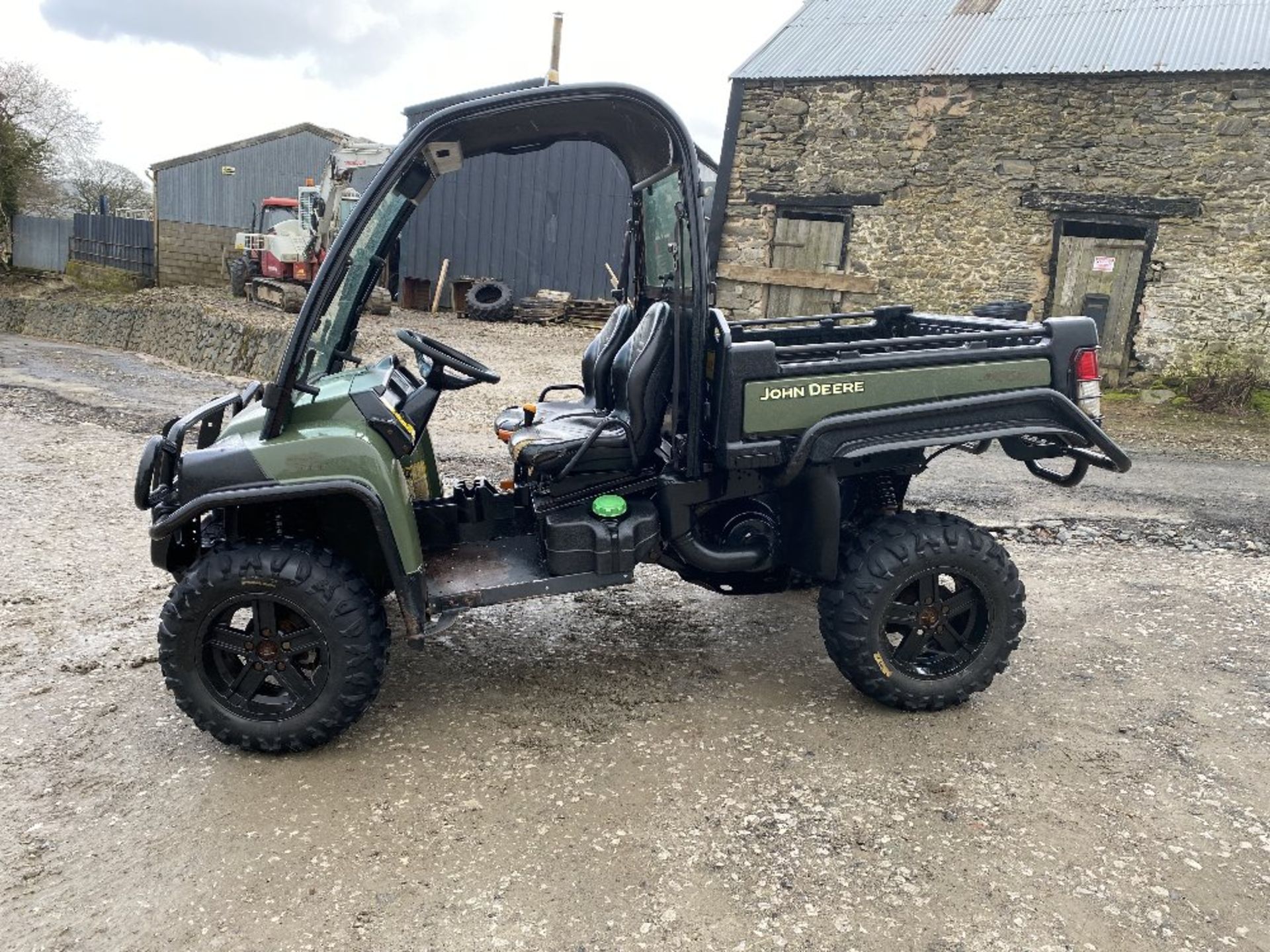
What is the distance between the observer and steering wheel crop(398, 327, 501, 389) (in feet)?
11.9

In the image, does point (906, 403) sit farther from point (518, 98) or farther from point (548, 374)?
point (548, 374)

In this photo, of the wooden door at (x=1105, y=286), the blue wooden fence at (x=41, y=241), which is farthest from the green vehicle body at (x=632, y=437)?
the blue wooden fence at (x=41, y=241)

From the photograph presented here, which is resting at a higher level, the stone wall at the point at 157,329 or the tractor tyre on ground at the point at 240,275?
the tractor tyre on ground at the point at 240,275

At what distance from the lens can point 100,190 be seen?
3756 centimetres

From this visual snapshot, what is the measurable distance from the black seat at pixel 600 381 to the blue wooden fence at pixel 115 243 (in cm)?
2417

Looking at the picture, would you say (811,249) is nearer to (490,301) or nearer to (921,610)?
(490,301)

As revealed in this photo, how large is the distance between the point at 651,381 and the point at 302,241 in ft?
56.7

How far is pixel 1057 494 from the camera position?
6863 mm

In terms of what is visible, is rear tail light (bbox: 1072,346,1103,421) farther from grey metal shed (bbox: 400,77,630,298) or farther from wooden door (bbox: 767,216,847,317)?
grey metal shed (bbox: 400,77,630,298)

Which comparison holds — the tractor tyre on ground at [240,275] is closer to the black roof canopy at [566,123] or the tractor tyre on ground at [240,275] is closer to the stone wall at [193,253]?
the stone wall at [193,253]

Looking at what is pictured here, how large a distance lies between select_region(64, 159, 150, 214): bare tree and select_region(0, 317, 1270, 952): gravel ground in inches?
1466

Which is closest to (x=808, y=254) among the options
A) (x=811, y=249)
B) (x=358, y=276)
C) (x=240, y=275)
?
(x=811, y=249)

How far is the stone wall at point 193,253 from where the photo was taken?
24.8m

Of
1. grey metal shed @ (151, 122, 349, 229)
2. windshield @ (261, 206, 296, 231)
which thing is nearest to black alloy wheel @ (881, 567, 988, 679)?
windshield @ (261, 206, 296, 231)
